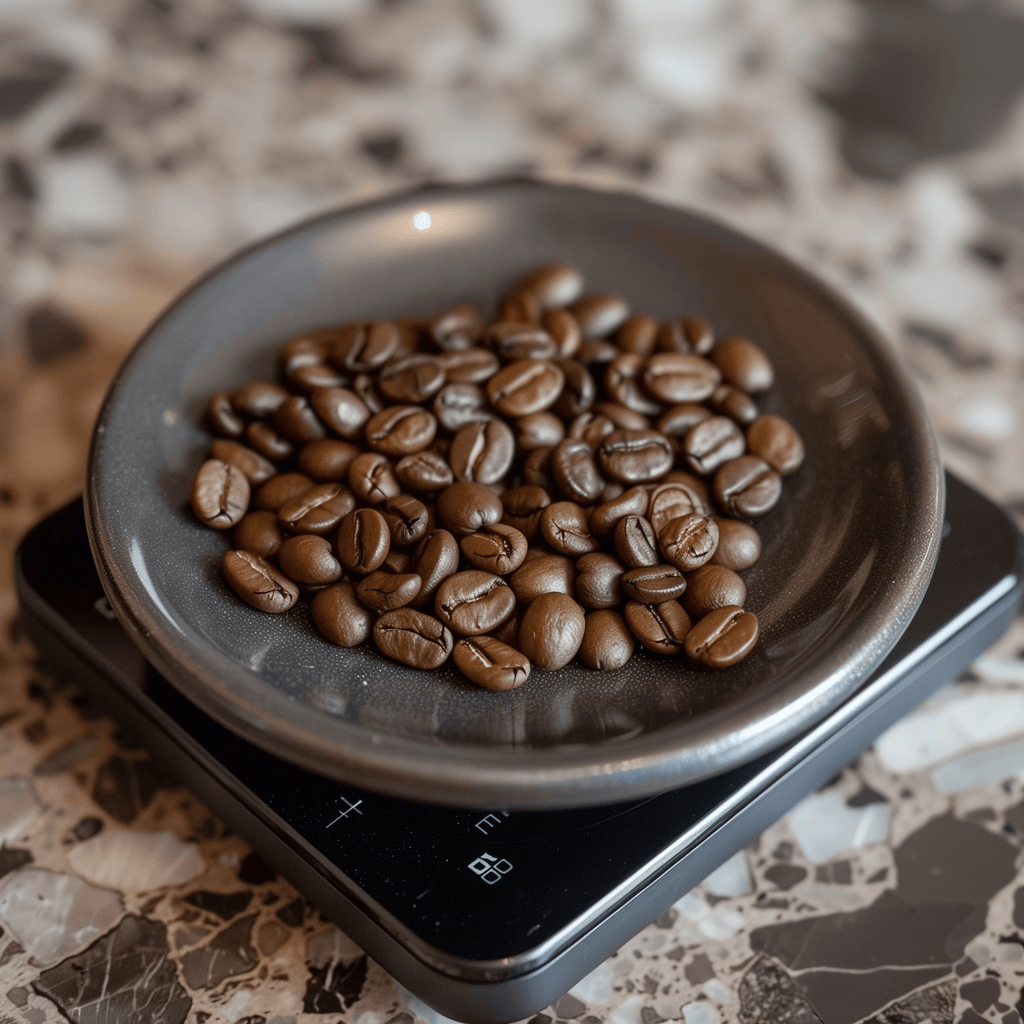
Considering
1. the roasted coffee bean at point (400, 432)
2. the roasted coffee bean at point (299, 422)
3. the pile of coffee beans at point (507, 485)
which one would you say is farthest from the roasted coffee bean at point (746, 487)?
the roasted coffee bean at point (299, 422)

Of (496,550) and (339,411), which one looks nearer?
(496,550)

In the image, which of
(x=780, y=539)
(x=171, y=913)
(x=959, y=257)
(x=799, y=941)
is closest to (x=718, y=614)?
(x=780, y=539)

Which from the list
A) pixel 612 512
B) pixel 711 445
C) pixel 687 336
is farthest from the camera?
pixel 687 336

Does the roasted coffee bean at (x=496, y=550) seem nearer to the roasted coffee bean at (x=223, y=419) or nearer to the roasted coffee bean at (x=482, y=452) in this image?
the roasted coffee bean at (x=482, y=452)

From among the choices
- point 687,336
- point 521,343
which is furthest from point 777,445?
point 521,343

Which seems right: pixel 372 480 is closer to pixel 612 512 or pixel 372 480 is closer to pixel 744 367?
pixel 612 512

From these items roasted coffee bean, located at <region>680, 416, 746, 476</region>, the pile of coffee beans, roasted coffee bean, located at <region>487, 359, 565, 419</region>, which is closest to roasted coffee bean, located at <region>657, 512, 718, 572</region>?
the pile of coffee beans

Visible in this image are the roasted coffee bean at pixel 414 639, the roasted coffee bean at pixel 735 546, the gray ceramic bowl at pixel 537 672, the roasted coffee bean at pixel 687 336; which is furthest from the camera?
the roasted coffee bean at pixel 687 336
